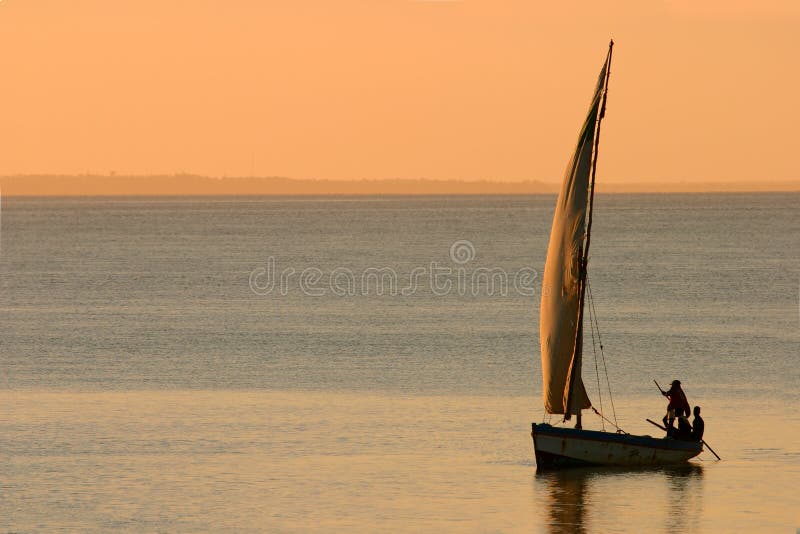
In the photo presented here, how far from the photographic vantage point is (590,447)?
37.9 metres

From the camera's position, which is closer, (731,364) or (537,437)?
(537,437)

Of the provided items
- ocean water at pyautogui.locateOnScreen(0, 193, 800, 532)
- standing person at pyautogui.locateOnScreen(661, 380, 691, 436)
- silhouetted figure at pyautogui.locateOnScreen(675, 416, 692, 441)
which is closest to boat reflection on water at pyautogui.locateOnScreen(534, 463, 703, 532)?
ocean water at pyautogui.locateOnScreen(0, 193, 800, 532)

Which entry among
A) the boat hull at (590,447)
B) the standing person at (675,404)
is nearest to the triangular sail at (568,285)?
the boat hull at (590,447)

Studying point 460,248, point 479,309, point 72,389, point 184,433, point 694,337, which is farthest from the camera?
point 460,248

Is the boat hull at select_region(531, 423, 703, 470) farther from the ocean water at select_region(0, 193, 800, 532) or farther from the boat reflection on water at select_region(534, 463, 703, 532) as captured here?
the ocean water at select_region(0, 193, 800, 532)

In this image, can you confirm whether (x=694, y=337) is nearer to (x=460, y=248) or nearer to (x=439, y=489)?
(x=439, y=489)

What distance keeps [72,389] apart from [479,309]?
42.0 meters

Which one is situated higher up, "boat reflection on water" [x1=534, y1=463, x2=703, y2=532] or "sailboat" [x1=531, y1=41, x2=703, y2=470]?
"sailboat" [x1=531, y1=41, x2=703, y2=470]

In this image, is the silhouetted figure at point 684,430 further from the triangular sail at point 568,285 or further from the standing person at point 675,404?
the triangular sail at point 568,285

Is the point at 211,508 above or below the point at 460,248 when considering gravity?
below

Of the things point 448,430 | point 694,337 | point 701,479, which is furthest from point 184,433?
point 694,337

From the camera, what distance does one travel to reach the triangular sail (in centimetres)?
3872

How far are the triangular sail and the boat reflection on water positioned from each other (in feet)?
8.45

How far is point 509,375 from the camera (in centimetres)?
5769
